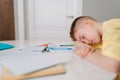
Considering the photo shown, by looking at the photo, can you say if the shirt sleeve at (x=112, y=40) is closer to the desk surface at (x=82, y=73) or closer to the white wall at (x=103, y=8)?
the desk surface at (x=82, y=73)

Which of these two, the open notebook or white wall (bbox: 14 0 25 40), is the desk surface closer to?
the open notebook

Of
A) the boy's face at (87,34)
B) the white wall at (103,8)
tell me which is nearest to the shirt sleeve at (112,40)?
the boy's face at (87,34)

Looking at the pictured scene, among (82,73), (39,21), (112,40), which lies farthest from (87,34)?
(39,21)

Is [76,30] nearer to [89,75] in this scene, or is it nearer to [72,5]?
[89,75]

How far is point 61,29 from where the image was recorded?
2.79 metres

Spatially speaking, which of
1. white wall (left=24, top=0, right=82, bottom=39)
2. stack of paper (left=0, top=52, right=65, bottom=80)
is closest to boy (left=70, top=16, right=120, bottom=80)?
stack of paper (left=0, top=52, right=65, bottom=80)

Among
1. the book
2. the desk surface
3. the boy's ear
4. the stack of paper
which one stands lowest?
the desk surface

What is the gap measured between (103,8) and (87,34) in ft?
4.69

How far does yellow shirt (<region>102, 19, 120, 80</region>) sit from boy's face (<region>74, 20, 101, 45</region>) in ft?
0.55

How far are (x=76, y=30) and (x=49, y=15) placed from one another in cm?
161

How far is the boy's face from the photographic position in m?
1.07

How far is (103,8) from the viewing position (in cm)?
243

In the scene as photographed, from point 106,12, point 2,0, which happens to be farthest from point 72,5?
point 2,0

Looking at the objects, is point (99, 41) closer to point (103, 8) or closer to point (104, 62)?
point (104, 62)
